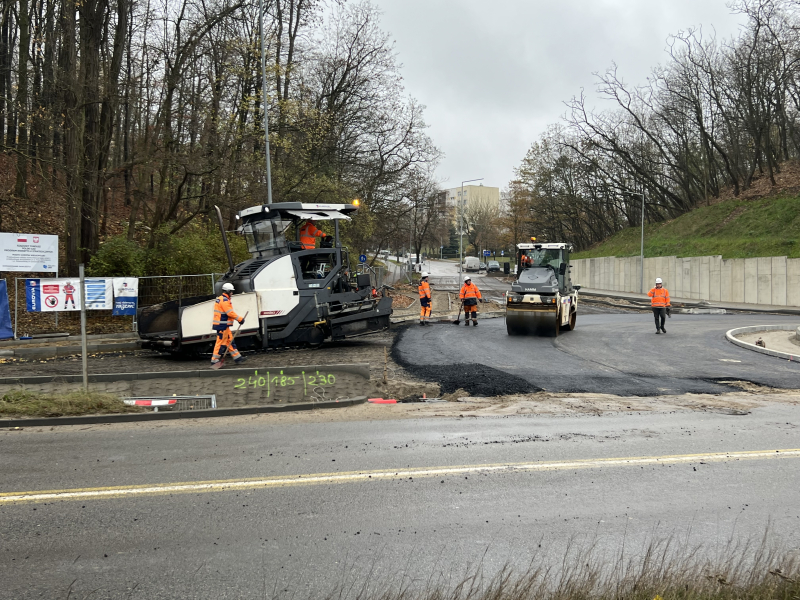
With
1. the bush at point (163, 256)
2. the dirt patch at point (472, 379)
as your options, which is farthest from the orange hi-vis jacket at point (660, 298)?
the bush at point (163, 256)

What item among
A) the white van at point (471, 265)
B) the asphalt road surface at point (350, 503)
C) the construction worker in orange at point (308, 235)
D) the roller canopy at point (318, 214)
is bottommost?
the asphalt road surface at point (350, 503)

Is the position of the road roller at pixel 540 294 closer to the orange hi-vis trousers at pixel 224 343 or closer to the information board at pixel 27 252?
the orange hi-vis trousers at pixel 224 343

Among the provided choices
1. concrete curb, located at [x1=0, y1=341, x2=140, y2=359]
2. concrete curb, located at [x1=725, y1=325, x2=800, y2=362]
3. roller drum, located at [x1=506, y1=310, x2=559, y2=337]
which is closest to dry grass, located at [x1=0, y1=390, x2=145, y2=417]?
concrete curb, located at [x1=0, y1=341, x2=140, y2=359]

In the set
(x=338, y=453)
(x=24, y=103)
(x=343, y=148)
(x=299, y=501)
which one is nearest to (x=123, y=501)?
(x=299, y=501)

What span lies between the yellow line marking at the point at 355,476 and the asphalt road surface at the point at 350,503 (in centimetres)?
3

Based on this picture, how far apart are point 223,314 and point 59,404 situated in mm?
4850

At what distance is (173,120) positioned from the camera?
984 inches

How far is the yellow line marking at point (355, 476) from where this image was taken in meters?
5.25

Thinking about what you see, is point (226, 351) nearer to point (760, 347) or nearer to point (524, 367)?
point (524, 367)

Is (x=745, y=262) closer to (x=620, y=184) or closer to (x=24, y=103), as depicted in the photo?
(x=620, y=184)

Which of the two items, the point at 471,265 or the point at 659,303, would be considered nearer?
the point at 659,303

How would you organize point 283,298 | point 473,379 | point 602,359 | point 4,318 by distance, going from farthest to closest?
point 4,318 < point 283,298 < point 602,359 < point 473,379

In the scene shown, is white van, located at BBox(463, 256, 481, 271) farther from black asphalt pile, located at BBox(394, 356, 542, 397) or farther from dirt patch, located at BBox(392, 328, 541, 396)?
black asphalt pile, located at BBox(394, 356, 542, 397)

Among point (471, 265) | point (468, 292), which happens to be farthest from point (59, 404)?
point (471, 265)
